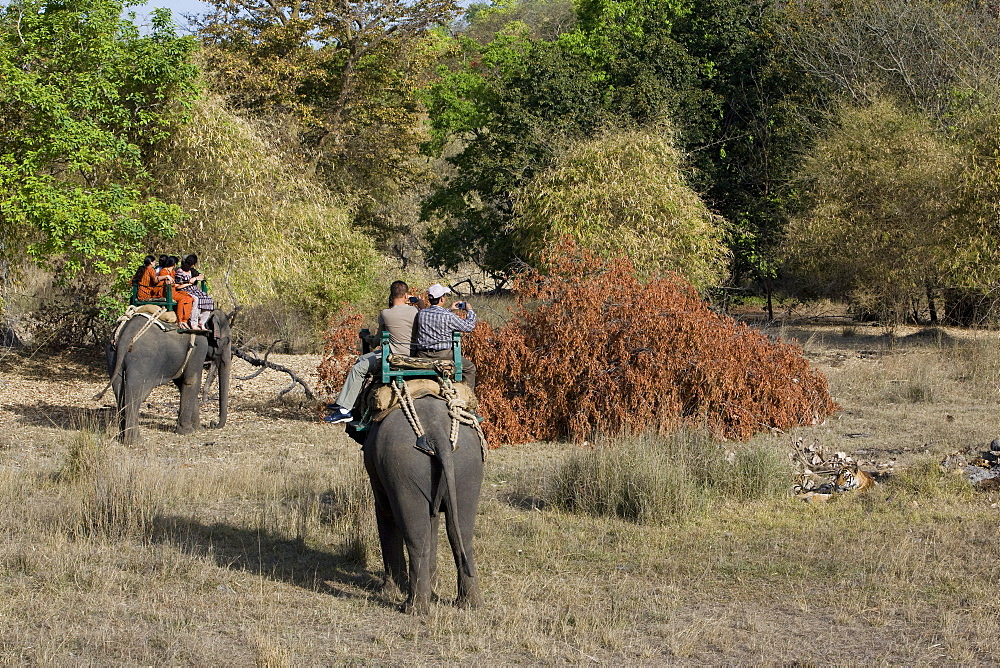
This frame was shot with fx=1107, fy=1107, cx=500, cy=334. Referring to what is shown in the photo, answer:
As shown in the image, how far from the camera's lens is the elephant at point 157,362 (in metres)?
12.6

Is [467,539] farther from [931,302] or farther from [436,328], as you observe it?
[931,302]

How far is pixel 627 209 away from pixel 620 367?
10.4m

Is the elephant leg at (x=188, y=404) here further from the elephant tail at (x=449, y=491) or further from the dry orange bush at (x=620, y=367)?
the elephant tail at (x=449, y=491)

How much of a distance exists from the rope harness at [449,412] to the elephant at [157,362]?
266 inches

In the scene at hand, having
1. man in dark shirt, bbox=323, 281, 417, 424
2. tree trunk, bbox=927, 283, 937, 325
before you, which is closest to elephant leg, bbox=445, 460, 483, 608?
man in dark shirt, bbox=323, 281, 417, 424

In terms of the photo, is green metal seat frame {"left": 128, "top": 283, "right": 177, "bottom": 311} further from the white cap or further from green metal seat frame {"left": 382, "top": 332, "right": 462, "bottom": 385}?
the white cap

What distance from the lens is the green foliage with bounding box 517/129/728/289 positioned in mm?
22953

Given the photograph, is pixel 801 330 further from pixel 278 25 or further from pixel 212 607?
pixel 212 607

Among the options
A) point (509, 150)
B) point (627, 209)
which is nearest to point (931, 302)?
point (627, 209)

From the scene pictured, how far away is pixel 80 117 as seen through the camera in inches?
657

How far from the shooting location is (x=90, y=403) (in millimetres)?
16688

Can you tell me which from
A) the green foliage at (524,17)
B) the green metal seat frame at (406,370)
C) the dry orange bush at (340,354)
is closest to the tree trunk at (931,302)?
the dry orange bush at (340,354)

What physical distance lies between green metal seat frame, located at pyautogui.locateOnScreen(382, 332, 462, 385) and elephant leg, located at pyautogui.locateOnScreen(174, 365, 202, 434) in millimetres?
7281

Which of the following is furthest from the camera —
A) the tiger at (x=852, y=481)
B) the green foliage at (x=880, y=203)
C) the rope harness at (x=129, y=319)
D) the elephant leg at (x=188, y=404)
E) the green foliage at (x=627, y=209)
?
the green foliage at (x=880, y=203)
